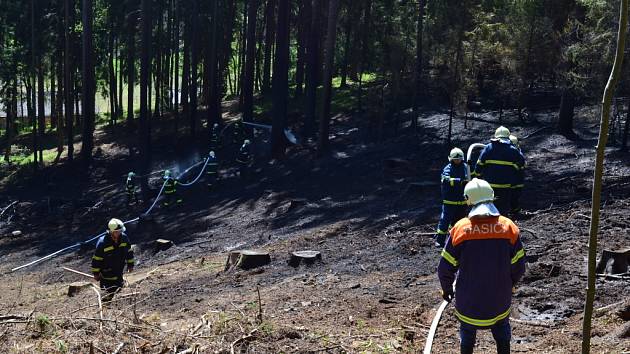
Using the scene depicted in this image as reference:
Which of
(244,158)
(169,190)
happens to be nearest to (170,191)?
(169,190)

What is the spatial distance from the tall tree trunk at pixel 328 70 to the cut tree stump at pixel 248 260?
48.0 feet

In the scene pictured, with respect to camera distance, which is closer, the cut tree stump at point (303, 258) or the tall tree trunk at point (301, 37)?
the cut tree stump at point (303, 258)

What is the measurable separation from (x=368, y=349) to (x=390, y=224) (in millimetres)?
9078

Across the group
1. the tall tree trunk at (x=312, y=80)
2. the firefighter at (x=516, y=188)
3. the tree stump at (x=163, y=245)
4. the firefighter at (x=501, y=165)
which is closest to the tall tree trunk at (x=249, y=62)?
the tall tree trunk at (x=312, y=80)

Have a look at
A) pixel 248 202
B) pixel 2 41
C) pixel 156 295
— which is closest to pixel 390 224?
pixel 156 295

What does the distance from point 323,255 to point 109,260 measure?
14.0 ft

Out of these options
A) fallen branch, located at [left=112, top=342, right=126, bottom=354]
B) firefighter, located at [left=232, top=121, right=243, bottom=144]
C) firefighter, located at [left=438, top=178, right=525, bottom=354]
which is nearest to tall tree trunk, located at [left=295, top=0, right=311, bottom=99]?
firefighter, located at [left=232, top=121, right=243, bottom=144]

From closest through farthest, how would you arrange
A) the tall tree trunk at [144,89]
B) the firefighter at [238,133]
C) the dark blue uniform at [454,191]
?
the dark blue uniform at [454,191]
the tall tree trunk at [144,89]
the firefighter at [238,133]

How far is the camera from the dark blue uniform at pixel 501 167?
11539 millimetres

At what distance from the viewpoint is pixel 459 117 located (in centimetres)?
3022

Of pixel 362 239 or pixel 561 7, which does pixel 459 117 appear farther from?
pixel 362 239

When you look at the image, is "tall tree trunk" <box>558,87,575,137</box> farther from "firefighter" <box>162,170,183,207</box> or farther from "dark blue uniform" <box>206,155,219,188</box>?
"firefighter" <box>162,170,183,207</box>

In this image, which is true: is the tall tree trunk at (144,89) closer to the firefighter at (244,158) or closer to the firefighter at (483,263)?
the firefighter at (244,158)

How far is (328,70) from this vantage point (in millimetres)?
27875
